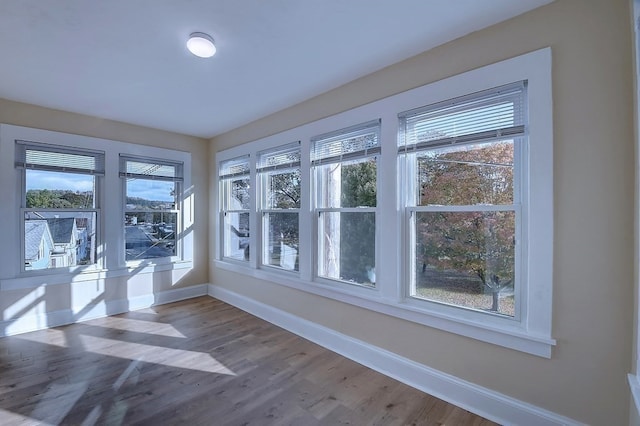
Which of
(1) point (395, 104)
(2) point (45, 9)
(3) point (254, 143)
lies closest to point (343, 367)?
(1) point (395, 104)

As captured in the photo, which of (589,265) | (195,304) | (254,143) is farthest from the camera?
(195,304)

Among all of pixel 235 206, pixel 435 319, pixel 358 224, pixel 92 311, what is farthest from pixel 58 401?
pixel 235 206

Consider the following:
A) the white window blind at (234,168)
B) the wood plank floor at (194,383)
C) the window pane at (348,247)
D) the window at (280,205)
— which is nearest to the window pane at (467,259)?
the window pane at (348,247)

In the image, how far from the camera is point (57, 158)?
3.67 metres

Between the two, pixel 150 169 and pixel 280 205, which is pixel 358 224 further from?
pixel 150 169

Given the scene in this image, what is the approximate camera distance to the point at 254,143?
4047 millimetres

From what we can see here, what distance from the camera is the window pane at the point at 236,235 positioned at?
14.4 ft

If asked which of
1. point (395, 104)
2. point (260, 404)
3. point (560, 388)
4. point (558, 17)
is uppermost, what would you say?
point (558, 17)

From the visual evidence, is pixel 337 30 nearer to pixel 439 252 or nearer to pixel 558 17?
pixel 558 17

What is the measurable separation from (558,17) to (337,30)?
1324 mm

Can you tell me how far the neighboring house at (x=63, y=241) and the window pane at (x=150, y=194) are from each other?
0.67 metres

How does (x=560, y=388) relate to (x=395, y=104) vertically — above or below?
below

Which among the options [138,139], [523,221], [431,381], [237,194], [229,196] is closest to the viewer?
[523,221]

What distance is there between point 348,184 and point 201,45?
167 cm
